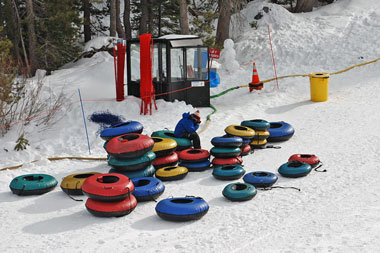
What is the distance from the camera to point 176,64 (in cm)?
1417

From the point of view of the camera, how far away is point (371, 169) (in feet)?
28.7

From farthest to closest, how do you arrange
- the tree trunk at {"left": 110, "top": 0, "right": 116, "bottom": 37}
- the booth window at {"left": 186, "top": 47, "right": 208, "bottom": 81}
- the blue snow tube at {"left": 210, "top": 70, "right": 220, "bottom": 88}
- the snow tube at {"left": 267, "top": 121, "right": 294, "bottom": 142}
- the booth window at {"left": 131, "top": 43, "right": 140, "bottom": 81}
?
the tree trunk at {"left": 110, "top": 0, "right": 116, "bottom": 37} < the blue snow tube at {"left": 210, "top": 70, "right": 220, "bottom": 88} < the booth window at {"left": 131, "top": 43, "right": 140, "bottom": 81} < the booth window at {"left": 186, "top": 47, "right": 208, "bottom": 81} < the snow tube at {"left": 267, "top": 121, "right": 294, "bottom": 142}

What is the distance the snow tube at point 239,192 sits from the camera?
752 cm

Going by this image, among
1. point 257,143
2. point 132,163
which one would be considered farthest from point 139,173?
point 257,143

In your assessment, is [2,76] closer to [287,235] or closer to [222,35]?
[287,235]

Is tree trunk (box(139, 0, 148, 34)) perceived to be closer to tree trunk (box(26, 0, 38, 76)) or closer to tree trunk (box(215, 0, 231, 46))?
tree trunk (box(215, 0, 231, 46))

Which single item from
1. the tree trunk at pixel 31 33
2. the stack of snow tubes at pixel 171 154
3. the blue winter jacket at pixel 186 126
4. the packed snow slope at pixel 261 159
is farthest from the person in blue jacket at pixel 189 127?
the tree trunk at pixel 31 33

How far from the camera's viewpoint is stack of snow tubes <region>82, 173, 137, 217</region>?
7109mm

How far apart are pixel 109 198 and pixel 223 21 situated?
15126 mm

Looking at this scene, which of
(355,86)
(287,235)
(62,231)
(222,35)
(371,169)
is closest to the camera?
(287,235)

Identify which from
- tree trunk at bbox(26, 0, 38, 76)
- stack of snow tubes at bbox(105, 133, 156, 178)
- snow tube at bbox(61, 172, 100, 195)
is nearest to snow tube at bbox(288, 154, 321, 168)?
stack of snow tubes at bbox(105, 133, 156, 178)

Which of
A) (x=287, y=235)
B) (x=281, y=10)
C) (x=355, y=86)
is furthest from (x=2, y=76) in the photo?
(x=281, y=10)

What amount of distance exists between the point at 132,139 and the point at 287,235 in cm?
367

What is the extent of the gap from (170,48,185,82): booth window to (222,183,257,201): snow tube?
697cm
